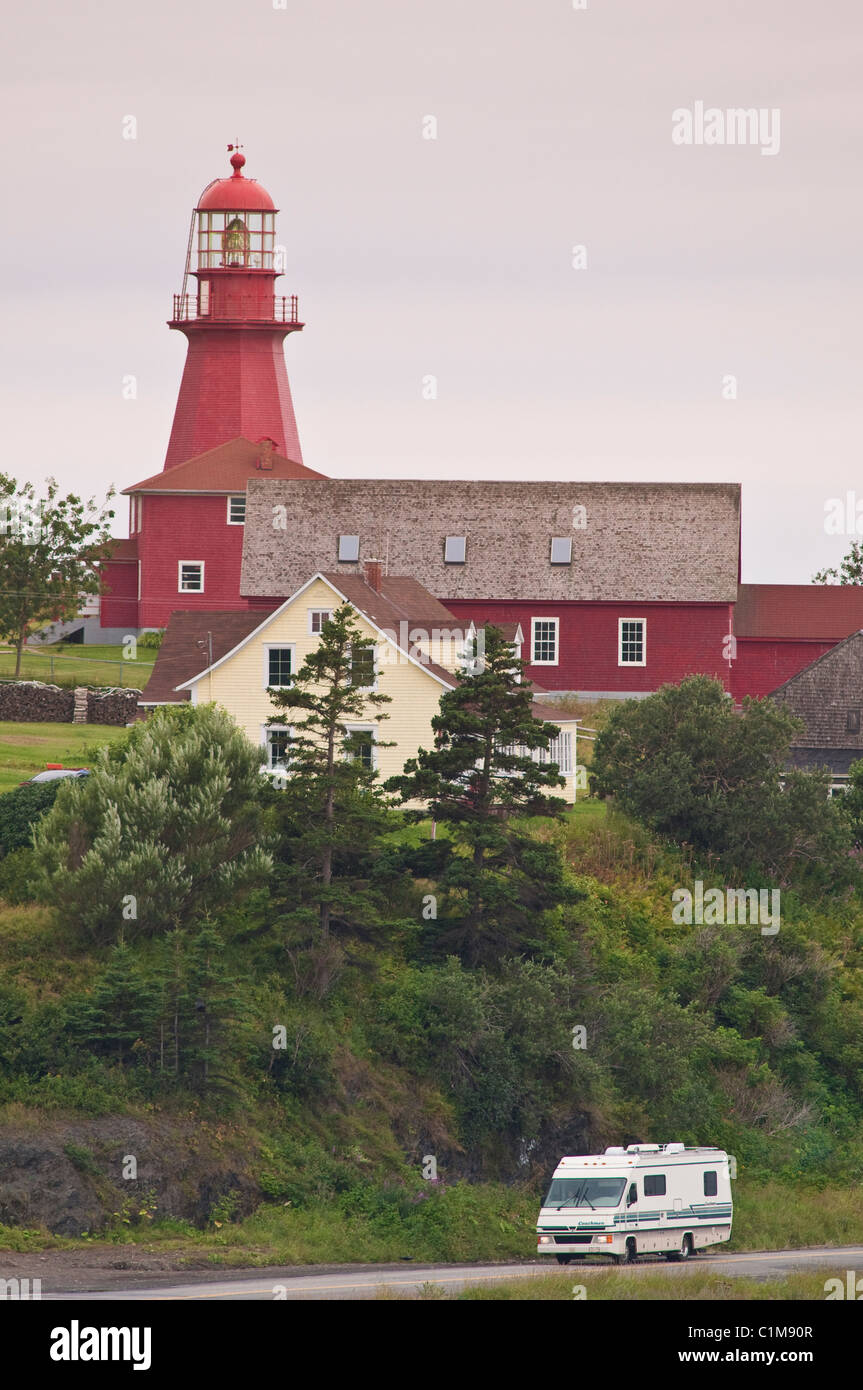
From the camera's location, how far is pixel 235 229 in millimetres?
75562

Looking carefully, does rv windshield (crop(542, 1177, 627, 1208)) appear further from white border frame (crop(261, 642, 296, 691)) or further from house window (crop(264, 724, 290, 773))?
white border frame (crop(261, 642, 296, 691))

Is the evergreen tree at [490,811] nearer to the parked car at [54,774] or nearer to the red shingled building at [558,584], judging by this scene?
the parked car at [54,774]

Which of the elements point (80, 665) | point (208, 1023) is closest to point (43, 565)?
point (80, 665)

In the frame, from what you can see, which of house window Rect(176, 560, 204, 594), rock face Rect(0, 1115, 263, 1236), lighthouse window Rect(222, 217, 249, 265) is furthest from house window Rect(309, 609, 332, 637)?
lighthouse window Rect(222, 217, 249, 265)

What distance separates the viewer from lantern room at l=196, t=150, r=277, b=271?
75.4 m

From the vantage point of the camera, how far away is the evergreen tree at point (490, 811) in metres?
41.2

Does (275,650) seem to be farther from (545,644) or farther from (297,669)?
(545,644)

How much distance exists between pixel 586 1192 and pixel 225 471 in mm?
44744

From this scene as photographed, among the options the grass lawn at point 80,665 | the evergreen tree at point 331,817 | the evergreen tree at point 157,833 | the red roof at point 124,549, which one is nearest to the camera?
the evergreen tree at point 157,833

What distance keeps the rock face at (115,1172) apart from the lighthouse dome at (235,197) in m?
48.3

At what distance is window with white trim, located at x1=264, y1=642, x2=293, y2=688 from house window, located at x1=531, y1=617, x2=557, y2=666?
1624 centimetres

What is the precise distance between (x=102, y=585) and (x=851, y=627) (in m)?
26.1

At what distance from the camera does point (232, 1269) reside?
1152 inches

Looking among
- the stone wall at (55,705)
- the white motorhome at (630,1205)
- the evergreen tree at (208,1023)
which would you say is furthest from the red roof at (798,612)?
the white motorhome at (630,1205)
